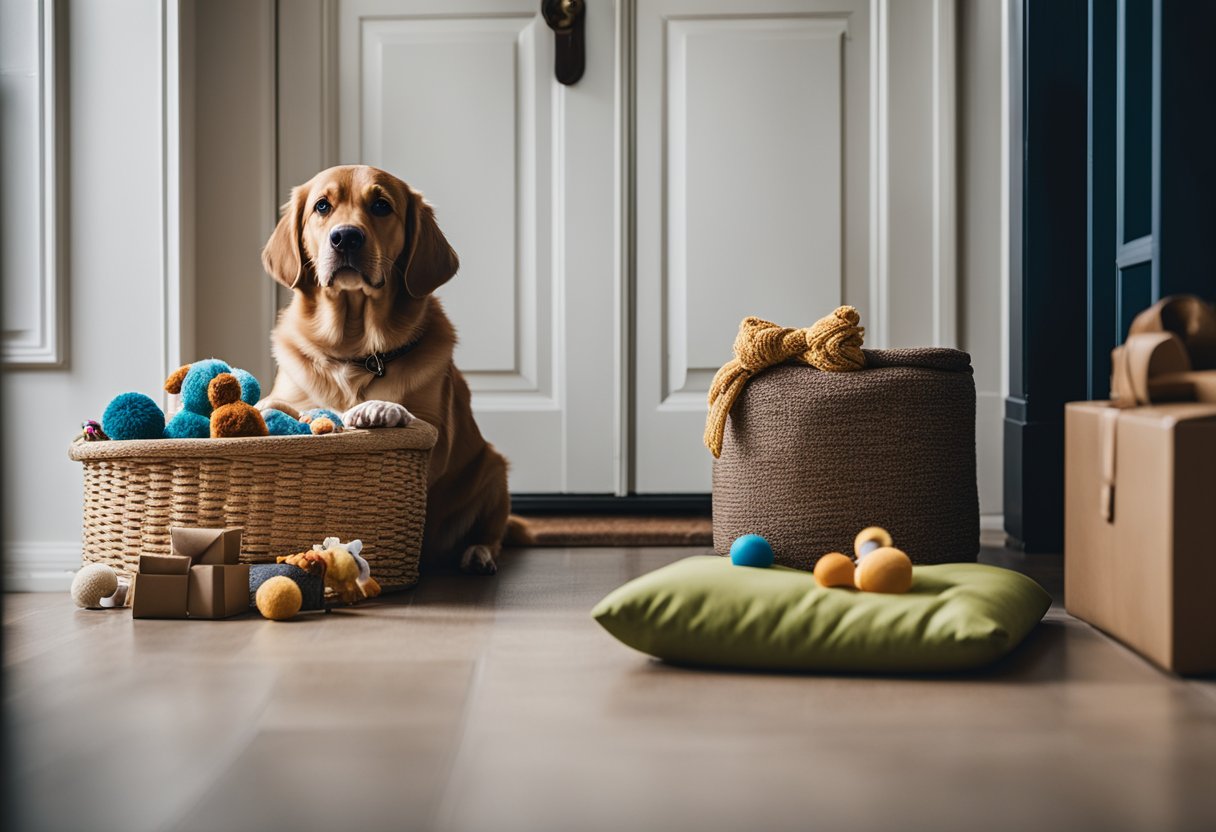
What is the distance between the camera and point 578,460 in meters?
2.81

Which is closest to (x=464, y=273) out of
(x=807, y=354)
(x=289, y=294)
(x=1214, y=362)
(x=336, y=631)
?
(x=289, y=294)

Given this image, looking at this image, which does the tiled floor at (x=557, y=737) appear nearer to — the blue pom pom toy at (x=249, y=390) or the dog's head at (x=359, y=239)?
the blue pom pom toy at (x=249, y=390)

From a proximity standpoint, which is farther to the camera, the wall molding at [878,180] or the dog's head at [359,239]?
the wall molding at [878,180]

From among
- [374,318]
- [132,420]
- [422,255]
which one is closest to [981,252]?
[422,255]

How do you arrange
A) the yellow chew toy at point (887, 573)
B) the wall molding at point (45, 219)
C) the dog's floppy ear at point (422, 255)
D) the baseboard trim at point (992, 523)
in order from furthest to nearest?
the baseboard trim at point (992, 523), the wall molding at point (45, 219), the dog's floppy ear at point (422, 255), the yellow chew toy at point (887, 573)

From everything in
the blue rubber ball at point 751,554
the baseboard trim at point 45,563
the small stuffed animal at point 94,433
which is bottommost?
the baseboard trim at point 45,563

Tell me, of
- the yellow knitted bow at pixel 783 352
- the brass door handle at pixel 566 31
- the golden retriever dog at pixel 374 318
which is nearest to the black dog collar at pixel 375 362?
the golden retriever dog at pixel 374 318

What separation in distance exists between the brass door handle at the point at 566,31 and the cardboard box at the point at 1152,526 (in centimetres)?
165

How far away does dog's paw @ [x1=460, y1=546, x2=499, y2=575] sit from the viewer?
205 cm

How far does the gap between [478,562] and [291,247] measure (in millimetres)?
680

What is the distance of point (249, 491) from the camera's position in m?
1.72

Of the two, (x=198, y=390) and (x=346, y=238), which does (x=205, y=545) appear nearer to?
(x=198, y=390)

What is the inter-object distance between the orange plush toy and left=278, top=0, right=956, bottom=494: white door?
107cm

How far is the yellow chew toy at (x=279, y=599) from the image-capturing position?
1.60 m
